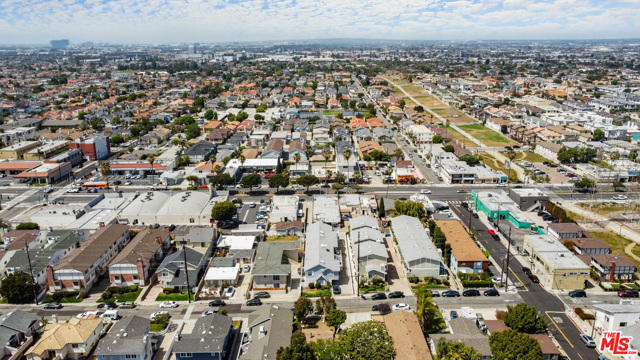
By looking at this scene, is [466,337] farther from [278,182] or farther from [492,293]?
[278,182]

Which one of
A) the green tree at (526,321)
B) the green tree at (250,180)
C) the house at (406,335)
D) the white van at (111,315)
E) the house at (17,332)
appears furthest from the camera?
the green tree at (250,180)

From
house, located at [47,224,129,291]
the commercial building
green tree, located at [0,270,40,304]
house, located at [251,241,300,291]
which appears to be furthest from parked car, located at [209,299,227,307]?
the commercial building

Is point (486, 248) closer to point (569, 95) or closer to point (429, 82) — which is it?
point (569, 95)

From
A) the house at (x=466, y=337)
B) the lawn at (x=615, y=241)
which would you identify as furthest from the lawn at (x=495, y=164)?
the house at (x=466, y=337)

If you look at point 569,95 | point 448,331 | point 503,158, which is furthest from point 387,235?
point 569,95

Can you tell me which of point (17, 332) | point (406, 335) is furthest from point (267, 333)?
point (17, 332)

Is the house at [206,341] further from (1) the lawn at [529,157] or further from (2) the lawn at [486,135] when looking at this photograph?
(2) the lawn at [486,135]
